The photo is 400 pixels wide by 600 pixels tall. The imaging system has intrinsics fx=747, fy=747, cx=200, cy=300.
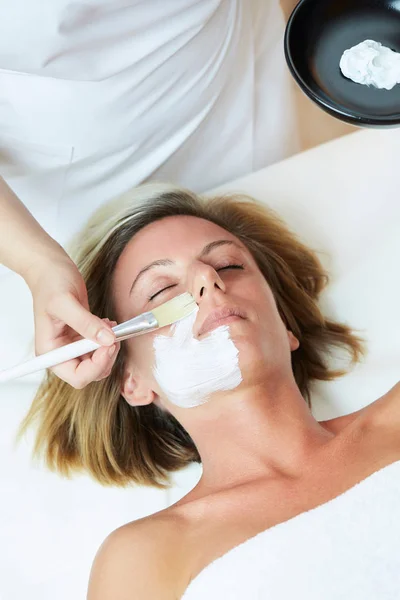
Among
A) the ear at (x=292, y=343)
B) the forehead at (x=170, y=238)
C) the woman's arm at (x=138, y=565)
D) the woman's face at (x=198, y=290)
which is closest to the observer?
the woman's arm at (x=138, y=565)

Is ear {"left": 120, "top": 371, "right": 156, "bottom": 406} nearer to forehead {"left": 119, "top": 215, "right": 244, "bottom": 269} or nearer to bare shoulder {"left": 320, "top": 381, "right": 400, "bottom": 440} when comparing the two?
forehead {"left": 119, "top": 215, "right": 244, "bottom": 269}

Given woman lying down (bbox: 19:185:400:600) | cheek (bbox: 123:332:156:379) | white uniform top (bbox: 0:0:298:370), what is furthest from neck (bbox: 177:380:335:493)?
white uniform top (bbox: 0:0:298:370)

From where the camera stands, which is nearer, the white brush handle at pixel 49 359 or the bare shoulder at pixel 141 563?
the white brush handle at pixel 49 359

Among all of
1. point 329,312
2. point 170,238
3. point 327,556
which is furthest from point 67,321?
point 329,312

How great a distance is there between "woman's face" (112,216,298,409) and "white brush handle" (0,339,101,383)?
0.74 feet

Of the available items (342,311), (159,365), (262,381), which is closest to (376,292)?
(342,311)

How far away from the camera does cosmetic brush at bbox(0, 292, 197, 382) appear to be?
3.22 ft

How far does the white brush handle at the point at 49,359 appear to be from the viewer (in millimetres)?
978

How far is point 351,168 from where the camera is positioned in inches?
66.7

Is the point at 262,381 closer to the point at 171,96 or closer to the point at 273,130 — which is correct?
the point at 171,96

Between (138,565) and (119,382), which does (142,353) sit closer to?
(119,382)

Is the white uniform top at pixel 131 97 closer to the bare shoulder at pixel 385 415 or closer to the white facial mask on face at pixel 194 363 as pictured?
the white facial mask on face at pixel 194 363

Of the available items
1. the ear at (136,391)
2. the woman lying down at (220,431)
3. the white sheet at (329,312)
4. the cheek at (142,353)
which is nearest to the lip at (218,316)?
the woman lying down at (220,431)

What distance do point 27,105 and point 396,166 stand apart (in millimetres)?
842
